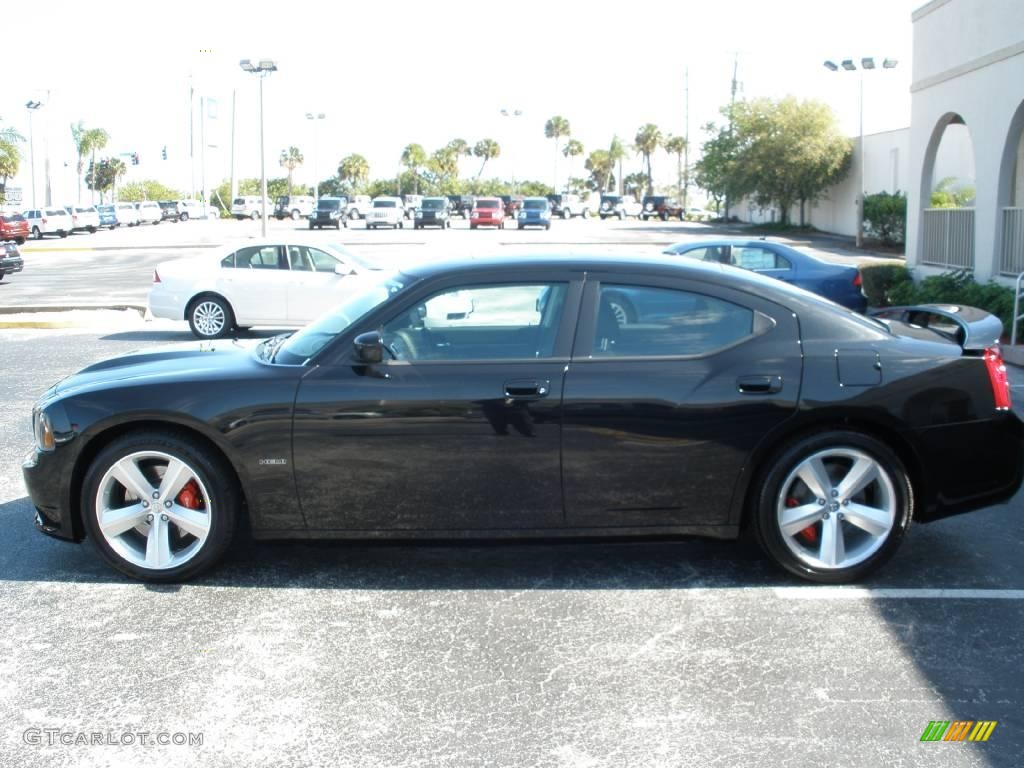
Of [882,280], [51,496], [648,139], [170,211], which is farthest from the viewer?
[648,139]

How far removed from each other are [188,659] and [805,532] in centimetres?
281

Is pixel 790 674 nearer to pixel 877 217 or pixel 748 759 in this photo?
pixel 748 759

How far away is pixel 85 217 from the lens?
210 ft

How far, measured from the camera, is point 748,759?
370cm

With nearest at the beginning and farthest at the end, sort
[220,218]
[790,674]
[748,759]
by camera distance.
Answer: [748,759], [790,674], [220,218]

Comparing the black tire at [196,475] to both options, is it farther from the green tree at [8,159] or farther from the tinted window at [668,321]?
the green tree at [8,159]

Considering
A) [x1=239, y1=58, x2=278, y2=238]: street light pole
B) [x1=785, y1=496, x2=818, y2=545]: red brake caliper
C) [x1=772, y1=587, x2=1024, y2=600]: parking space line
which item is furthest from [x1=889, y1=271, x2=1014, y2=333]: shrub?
[x1=239, y1=58, x2=278, y2=238]: street light pole

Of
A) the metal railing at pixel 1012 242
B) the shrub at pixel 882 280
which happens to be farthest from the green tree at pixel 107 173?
the metal railing at pixel 1012 242

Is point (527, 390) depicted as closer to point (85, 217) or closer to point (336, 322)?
point (336, 322)

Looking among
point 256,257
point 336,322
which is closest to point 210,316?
point 256,257

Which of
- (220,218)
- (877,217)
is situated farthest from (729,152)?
(220,218)

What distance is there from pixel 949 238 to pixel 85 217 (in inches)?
2164

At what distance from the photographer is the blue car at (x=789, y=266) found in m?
15.1

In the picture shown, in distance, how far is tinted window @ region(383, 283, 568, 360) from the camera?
210 inches
